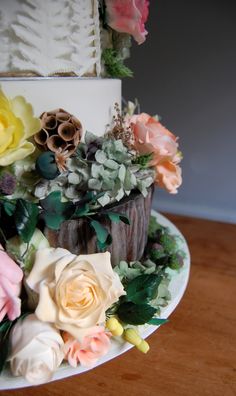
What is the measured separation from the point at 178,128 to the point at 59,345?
1126mm

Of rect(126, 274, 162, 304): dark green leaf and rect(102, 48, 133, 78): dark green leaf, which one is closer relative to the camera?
rect(126, 274, 162, 304): dark green leaf

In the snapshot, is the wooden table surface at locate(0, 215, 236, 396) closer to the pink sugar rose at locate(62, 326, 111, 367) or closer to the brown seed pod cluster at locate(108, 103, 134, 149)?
the pink sugar rose at locate(62, 326, 111, 367)

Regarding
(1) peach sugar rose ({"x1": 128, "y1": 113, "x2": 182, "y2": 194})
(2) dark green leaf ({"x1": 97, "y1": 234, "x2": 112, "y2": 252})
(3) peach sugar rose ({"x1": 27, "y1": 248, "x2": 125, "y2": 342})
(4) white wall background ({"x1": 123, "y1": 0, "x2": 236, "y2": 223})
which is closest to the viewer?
(3) peach sugar rose ({"x1": 27, "y1": 248, "x2": 125, "y2": 342})

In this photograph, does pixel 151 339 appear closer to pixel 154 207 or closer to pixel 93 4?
pixel 93 4

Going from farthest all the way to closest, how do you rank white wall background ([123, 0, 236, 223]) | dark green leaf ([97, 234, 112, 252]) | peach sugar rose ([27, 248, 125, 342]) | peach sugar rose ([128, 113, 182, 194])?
white wall background ([123, 0, 236, 223]) < peach sugar rose ([128, 113, 182, 194]) < dark green leaf ([97, 234, 112, 252]) < peach sugar rose ([27, 248, 125, 342])

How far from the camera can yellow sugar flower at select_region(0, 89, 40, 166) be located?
468mm

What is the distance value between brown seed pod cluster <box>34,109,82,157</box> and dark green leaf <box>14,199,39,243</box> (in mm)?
87

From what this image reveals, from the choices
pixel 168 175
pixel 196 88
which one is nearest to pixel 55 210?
pixel 168 175

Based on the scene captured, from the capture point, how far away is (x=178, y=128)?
1.42 metres

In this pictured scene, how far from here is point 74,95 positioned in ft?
1.88

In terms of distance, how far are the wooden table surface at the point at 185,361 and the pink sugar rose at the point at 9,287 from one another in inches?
9.1

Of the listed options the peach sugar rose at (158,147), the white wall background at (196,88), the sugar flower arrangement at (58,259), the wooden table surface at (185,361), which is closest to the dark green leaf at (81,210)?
the sugar flower arrangement at (58,259)

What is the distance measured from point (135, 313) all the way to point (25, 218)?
21 cm

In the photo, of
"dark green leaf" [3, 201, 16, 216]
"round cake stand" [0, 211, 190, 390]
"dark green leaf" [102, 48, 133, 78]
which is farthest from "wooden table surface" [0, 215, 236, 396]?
"dark green leaf" [102, 48, 133, 78]
